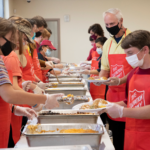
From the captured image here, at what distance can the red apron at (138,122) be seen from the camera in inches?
50.8

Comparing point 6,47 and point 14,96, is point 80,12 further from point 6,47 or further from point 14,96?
point 14,96

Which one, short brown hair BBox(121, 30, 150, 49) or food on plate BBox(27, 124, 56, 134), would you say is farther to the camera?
short brown hair BBox(121, 30, 150, 49)

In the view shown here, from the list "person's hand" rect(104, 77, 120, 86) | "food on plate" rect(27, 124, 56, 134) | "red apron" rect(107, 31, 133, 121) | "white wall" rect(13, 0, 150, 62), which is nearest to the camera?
"food on plate" rect(27, 124, 56, 134)

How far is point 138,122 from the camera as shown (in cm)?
133

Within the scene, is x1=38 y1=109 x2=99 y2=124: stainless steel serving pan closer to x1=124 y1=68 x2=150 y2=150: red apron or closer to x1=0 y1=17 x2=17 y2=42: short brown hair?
x1=124 y1=68 x2=150 y2=150: red apron

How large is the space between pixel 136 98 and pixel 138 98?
0.7 inches

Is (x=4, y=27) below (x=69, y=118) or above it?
above

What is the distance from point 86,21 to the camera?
6551 millimetres

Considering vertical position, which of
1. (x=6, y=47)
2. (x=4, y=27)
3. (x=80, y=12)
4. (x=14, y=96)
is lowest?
(x=14, y=96)

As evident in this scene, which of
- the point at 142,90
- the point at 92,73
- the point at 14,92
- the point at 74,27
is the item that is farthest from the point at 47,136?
the point at 74,27

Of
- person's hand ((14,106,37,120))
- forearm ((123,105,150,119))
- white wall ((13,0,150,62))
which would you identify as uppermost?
white wall ((13,0,150,62))

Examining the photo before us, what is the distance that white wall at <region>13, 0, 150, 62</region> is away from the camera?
648cm

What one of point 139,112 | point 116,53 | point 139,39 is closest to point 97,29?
point 116,53

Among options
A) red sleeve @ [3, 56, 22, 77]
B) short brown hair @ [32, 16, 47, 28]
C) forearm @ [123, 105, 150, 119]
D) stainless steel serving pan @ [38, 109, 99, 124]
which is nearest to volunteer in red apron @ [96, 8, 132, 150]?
stainless steel serving pan @ [38, 109, 99, 124]
